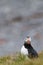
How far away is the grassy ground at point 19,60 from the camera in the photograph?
15934mm

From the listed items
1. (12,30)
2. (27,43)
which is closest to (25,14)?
(12,30)

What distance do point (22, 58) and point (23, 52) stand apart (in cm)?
86

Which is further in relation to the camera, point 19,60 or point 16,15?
point 16,15

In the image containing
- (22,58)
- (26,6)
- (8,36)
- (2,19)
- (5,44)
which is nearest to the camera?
(22,58)

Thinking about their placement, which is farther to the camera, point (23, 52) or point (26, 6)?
point (26, 6)

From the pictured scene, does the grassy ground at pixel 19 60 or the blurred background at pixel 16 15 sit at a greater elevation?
the blurred background at pixel 16 15

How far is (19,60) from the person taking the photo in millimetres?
16891

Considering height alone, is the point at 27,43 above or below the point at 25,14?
below

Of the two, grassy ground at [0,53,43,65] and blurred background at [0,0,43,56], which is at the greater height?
blurred background at [0,0,43,56]

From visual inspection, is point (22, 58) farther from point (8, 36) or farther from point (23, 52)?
point (8, 36)

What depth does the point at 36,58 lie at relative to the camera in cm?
1738

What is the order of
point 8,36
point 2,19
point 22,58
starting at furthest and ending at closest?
point 2,19, point 8,36, point 22,58

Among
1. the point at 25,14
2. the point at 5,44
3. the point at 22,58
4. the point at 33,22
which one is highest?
the point at 25,14

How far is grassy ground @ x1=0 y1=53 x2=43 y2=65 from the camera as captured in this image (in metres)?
15.9
